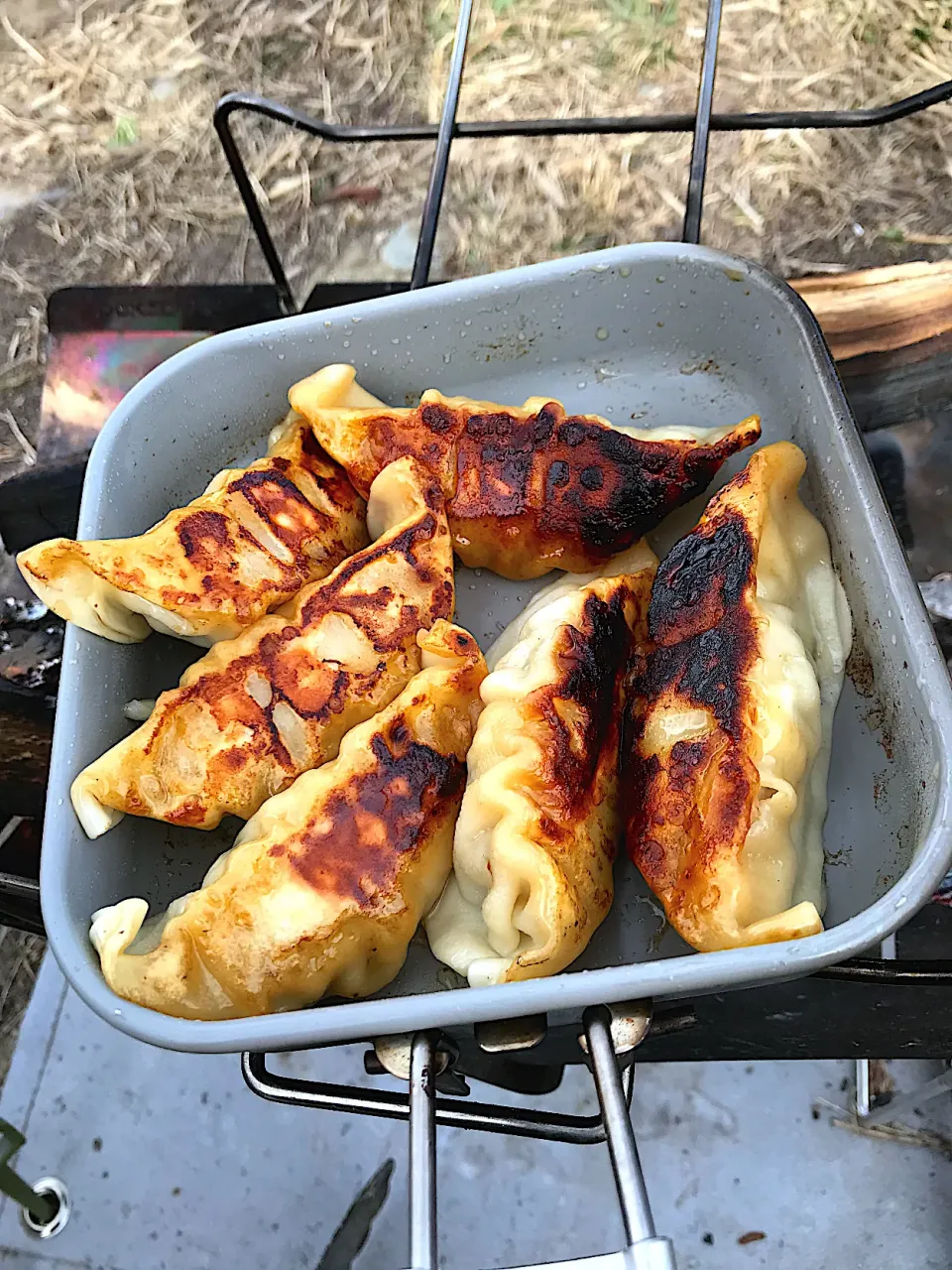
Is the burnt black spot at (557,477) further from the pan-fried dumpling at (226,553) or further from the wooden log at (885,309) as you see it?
the wooden log at (885,309)

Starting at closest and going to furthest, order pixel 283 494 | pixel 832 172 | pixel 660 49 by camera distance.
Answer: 1. pixel 283 494
2. pixel 832 172
3. pixel 660 49

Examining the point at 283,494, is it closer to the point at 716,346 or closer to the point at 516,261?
the point at 716,346

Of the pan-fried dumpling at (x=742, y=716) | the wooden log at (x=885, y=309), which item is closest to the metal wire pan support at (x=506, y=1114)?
the pan-fried dumpling at (x=742, y=716)

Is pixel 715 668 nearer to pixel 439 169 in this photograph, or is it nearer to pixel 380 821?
pixel 380 821

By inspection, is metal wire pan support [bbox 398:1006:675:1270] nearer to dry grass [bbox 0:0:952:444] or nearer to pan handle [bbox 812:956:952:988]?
pan handle [bbox 812:956:952:988]

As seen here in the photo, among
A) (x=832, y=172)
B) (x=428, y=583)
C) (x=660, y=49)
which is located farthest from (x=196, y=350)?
(x=660, y=49)
